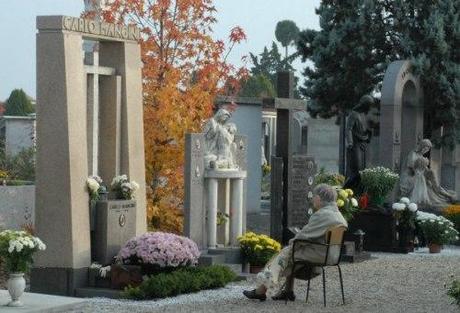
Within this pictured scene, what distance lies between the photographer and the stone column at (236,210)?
16.5m

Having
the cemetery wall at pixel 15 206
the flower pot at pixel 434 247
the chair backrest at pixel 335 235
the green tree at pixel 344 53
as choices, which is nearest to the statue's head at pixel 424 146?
the flower pot at pixel 434 247

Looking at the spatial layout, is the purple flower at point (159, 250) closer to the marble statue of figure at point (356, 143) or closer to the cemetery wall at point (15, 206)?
the cemetery wall at point (15, 206)

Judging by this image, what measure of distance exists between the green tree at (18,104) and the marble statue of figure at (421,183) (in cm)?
1849

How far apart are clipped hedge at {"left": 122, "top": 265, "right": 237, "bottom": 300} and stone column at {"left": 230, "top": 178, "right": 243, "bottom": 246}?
8.27ft

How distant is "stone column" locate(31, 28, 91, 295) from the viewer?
13062 millimetres

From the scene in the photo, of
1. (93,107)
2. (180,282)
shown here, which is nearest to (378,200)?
(93,107)

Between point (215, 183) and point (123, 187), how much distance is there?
2187mm

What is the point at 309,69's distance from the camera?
32.2m

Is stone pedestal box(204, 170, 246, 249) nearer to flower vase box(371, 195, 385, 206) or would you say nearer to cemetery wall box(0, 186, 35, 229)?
cemetery wall box(0, 186, 35, 229)

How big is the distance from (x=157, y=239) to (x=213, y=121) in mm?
3341

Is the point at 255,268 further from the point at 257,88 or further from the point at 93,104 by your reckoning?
the point at 257,88

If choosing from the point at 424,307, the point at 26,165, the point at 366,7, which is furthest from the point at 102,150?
the point at 366,7

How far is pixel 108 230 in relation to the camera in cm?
1355

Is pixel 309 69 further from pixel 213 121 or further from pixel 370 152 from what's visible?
pixel 213 121
